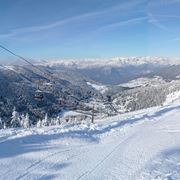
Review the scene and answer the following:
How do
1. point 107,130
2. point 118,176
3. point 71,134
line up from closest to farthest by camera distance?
point 118,176, point 71,134, point 107,130

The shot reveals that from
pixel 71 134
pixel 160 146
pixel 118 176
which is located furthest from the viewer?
pixel 71 134

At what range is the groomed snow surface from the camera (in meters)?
10.9

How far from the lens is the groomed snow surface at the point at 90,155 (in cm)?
1092

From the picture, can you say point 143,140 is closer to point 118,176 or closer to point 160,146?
point 160,146

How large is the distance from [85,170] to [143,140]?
6651 mm

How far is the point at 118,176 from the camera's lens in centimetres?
1078

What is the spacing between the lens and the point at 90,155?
13.4 meters

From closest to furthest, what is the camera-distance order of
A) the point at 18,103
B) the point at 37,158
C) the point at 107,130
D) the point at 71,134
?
the point at 37,158
the point at 71,134
the point at 107,130
the point at 18,103

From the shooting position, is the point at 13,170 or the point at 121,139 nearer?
the point at 13,170

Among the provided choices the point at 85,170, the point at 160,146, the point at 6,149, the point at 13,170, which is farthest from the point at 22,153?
the point at 160,146

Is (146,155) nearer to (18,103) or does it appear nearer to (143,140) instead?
(143,140)

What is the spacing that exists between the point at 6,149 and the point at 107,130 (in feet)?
26.2

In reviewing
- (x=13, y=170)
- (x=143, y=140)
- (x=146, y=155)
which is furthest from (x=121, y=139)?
(x=13, y=170)

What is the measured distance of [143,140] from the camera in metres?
17.2
